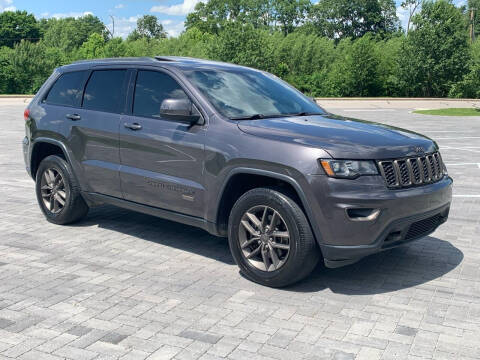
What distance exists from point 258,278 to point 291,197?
0.74 m

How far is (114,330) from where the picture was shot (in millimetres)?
4043

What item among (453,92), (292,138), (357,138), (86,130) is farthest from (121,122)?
(453,92)

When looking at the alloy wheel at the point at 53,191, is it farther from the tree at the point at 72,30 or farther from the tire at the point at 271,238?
the tree at the point at 72,30

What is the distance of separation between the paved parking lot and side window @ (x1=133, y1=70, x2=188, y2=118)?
1412mm

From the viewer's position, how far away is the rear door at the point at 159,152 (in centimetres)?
530

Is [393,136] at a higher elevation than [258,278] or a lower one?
higher

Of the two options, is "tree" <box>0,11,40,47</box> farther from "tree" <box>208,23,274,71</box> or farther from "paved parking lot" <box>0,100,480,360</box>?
"paved parking lot" <box>0,100,480,360</box>

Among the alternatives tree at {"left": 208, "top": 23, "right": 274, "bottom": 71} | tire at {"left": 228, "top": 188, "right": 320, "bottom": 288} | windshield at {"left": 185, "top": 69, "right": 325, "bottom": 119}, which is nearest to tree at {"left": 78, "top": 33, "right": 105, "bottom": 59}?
tree at {"left": 208, "top": 23, "right": 274, "bottom": 71}

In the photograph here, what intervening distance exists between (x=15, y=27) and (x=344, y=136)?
4779 inches

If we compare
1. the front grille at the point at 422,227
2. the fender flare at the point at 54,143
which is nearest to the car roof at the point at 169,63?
the fender flare at the point at 54,143

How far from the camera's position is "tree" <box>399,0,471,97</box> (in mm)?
44031

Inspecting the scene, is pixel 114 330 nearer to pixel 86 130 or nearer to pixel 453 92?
pixel 86 130

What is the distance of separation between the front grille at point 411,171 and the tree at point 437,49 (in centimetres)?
4125

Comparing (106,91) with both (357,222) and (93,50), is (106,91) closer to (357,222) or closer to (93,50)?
(357,222)
